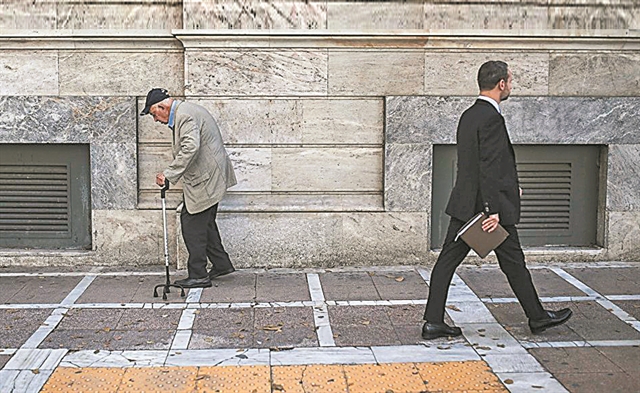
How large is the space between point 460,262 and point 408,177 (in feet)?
8.12

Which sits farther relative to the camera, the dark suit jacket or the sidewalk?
the dark suit jacket

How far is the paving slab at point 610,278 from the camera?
748cm

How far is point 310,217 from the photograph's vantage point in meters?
8.28

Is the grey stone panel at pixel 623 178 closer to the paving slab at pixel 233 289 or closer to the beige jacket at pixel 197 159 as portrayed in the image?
the paving slab at pixel 233 289

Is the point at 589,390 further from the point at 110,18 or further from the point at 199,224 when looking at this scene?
the point at 110,18

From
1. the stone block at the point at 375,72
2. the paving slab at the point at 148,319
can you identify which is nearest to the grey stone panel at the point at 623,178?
the stone block at the point at 375,72

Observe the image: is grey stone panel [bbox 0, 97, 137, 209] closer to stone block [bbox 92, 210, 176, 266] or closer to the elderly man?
stone block [bbox 92, 210, 176, 266]

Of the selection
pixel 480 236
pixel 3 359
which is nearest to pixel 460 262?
Result: pixel 480 236

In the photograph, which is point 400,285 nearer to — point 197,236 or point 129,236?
point 197,236

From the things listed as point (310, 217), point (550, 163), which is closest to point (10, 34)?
point (310, 217)

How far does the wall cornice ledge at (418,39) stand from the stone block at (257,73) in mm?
101

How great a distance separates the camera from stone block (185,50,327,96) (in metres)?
8.16

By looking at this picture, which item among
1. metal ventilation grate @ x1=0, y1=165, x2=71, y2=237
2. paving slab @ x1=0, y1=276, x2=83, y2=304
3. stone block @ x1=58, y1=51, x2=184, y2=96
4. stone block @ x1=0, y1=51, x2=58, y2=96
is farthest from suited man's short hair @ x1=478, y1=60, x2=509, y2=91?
metal ventilation grate @ x1=0, y1=165, x2=71, y2=237

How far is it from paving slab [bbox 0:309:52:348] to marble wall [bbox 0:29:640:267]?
1.74m
